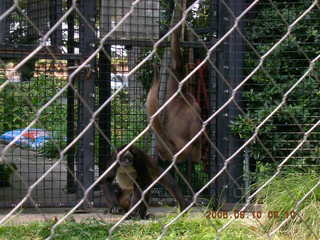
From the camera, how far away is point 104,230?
14.5ft

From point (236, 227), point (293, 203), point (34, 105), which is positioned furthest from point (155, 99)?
point (293, 203)

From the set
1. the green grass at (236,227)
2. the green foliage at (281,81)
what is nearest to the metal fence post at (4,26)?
the green grass at (236,227)

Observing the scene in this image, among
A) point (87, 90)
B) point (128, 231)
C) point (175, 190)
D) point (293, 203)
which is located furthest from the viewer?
point (175, 190)

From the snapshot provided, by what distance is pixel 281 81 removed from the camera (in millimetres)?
5703

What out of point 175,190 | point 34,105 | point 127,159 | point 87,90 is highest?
point 87,90

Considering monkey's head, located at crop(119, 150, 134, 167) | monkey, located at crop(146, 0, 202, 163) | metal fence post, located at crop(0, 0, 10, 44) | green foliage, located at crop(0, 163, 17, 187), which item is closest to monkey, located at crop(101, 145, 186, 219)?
monkey's head, located at crop(119, 150, 134, 167)

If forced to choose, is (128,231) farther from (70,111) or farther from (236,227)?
(70,111)

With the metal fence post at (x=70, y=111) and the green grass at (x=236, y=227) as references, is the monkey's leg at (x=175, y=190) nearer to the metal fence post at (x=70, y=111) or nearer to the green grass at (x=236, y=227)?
the green grass at (x=236, y=227)

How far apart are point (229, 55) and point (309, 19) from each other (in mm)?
950

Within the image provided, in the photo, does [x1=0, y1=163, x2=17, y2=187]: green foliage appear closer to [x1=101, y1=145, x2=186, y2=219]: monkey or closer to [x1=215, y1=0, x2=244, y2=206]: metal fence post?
[x1=101, y1=145, x2=186, y2=219]: monkey

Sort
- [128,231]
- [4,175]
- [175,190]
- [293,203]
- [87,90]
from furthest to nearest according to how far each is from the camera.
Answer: [4,175]
[175,190]
[87,90]
[128,231]
[293,203]

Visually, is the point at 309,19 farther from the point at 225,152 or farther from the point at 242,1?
the point at 225,152

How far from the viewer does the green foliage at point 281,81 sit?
5.59 m

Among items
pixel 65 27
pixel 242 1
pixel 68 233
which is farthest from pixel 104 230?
pixel 65 27
